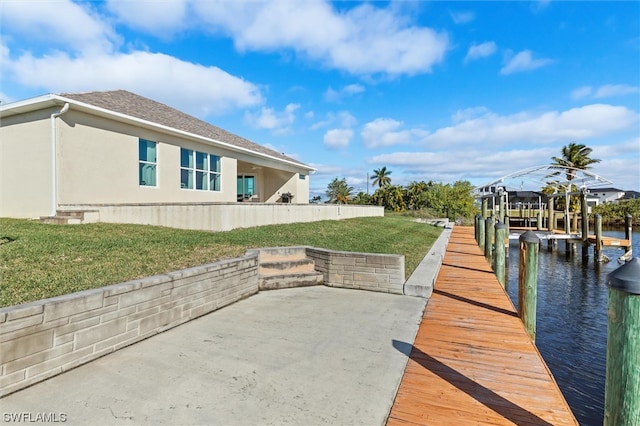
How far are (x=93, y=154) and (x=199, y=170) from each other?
453 centimetres

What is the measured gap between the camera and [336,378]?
3.12 meters

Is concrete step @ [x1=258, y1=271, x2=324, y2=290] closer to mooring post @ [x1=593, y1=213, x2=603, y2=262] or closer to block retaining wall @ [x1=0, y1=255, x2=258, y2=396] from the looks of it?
block retaining wall @ [x1=0, y1=255, x2=258, y2=396]

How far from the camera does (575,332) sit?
25.3 ft

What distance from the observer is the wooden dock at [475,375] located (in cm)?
259

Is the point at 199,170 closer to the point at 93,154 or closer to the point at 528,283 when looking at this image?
the point at 93,154

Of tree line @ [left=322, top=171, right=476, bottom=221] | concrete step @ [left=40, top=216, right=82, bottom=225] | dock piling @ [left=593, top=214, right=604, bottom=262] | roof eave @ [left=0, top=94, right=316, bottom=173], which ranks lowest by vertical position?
dock piling @ [left=593, top=214, right=604, bottom=262]

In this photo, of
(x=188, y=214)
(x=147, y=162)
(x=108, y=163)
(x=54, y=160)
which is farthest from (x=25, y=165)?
(x=188, y=214)

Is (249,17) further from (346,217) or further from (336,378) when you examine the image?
(346,217)

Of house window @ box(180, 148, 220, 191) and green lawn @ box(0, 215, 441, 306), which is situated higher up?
house window @ box(180, 148, 220, 191)

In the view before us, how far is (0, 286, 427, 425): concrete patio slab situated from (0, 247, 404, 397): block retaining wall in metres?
0.13

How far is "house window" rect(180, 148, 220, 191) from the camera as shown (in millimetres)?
14438

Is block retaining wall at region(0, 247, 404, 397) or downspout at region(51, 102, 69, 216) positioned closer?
block retaining wall at region(0, 247, 404, 397)

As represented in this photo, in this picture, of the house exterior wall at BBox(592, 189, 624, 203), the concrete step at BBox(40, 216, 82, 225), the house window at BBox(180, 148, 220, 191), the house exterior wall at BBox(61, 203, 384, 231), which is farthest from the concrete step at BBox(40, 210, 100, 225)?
the house exterior wall at BBox(592, 189, 624, 203)

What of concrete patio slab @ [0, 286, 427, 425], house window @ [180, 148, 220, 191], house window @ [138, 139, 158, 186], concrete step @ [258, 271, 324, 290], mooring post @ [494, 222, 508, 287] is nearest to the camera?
concrete patio slab @ [0, 286, 427, 425]
